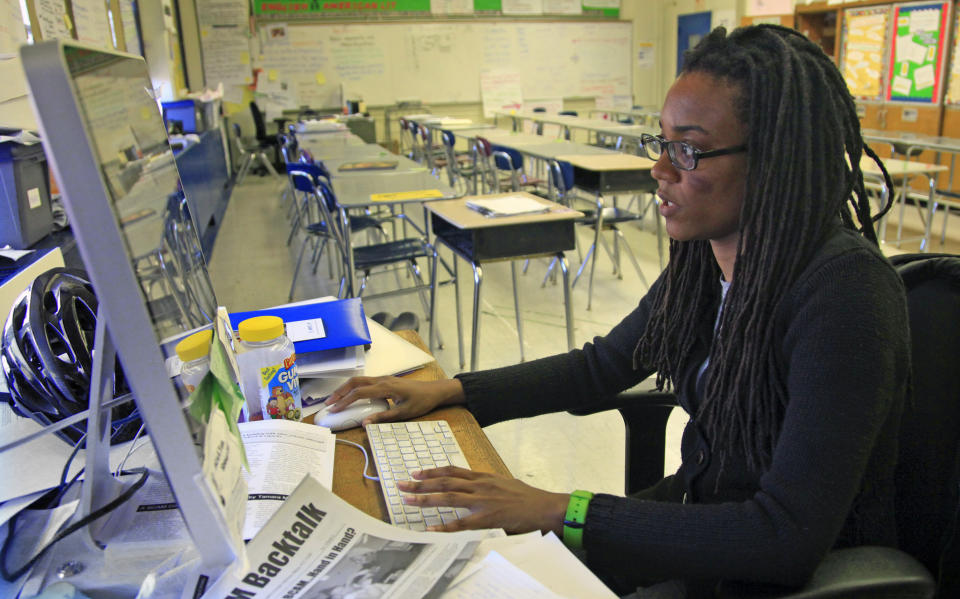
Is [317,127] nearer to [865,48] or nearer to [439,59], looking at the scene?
[439,59]

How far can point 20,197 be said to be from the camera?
1789 millimetres

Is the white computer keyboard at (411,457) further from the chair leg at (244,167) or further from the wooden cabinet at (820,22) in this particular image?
the chair leg at (244,167)

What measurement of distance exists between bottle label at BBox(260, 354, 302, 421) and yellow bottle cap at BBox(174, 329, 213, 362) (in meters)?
0.37

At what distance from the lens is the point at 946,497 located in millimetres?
780

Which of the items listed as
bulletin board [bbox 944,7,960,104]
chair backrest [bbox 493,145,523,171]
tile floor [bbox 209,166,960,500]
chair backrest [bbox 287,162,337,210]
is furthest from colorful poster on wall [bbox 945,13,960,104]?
chair backrest [bbox 287,162,337,210]

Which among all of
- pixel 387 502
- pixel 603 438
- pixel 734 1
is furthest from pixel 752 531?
pixel 734 1

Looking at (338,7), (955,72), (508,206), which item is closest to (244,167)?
(338,7)

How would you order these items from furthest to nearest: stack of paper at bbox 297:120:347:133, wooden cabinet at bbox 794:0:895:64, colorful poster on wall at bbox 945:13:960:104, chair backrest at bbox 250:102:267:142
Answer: chair backrest at bbox 250:102:267:142 → wooden cabinet at bbox 794:0:895:64 → stack of paper at bbox 297:120:347:133 → colorful poster on wall at bbox 945:13:960:104

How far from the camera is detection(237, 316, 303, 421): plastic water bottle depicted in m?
1.03

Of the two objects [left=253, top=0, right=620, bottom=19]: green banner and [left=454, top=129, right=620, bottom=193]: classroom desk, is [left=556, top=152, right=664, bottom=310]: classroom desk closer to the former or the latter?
[left=454, top=129, right=620, bottom=193]: classroom desk

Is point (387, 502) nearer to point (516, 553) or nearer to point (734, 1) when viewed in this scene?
point (516, 553)

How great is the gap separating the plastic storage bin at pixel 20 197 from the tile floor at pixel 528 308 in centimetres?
156

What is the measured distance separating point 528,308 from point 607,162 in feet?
3.17

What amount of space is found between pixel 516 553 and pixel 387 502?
192 millimetres
